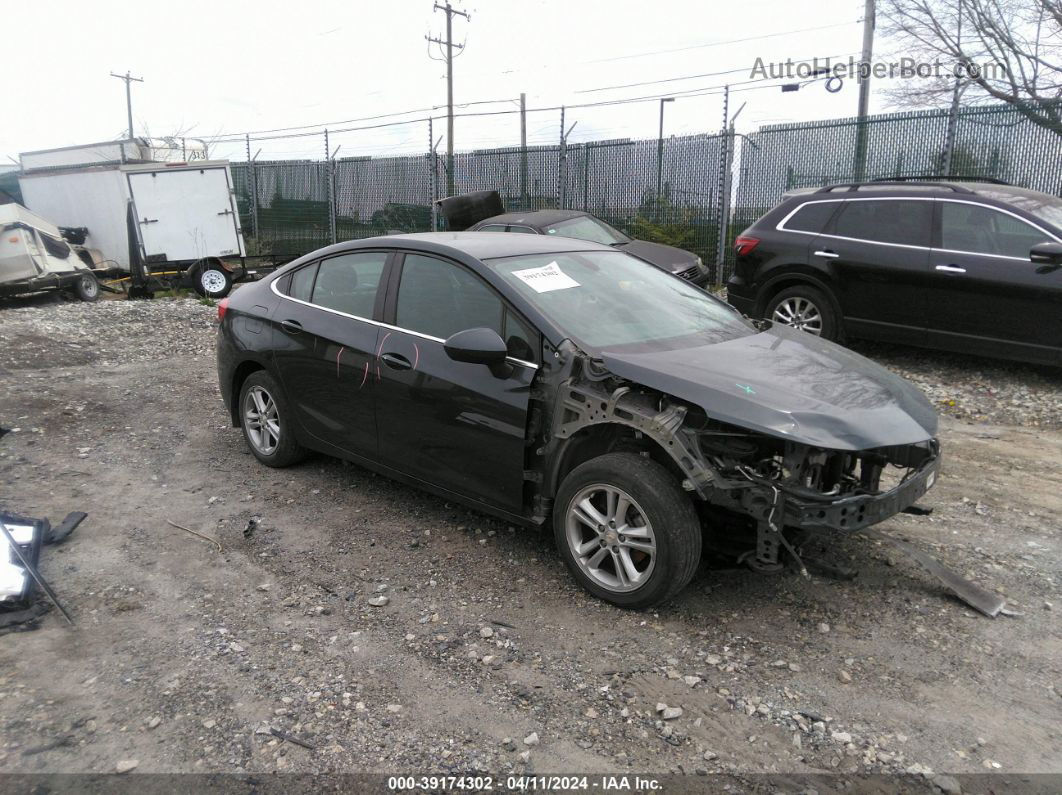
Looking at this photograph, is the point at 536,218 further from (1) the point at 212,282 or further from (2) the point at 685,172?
(1) the point at 212,282

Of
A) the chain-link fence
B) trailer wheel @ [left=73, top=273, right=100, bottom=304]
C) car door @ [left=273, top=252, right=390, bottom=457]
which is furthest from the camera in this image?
trailer wheel @ [left=73, top=273, right=100, bottom=304]

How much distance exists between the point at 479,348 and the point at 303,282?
1.99 m

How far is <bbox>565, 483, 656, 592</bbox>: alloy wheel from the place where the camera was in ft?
11.6

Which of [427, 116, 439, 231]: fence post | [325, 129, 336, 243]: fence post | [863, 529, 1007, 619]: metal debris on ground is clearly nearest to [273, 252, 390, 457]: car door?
[863, 529, 1007, 619]: metal debris on ground

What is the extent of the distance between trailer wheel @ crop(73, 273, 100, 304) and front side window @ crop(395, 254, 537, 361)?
525 inches

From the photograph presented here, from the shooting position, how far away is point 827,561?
411cm

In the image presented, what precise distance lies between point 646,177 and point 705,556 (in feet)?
43.5

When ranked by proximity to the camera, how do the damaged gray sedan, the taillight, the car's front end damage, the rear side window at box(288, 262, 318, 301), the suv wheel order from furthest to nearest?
the taillight → the suv wheel → the rear side window at box(288, 262, 318, 301) → the damaged gray sedan → the car's front end damage

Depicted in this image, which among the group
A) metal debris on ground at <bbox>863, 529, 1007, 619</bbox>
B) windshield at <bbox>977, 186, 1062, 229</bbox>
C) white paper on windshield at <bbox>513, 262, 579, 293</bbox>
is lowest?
metal debris on ground at <bbox>863, 529, 1007, 619</bbox>

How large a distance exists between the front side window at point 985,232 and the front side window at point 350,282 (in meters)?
5.53

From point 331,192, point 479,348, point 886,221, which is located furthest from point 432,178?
point 479,348

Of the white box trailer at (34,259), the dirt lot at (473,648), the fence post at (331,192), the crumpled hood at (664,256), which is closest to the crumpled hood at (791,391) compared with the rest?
the dirt lot at (473,648)

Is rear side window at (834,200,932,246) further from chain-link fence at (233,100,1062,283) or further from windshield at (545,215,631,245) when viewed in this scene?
chain-link fence at (233,100,1062,283)

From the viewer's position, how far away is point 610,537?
143 inches
